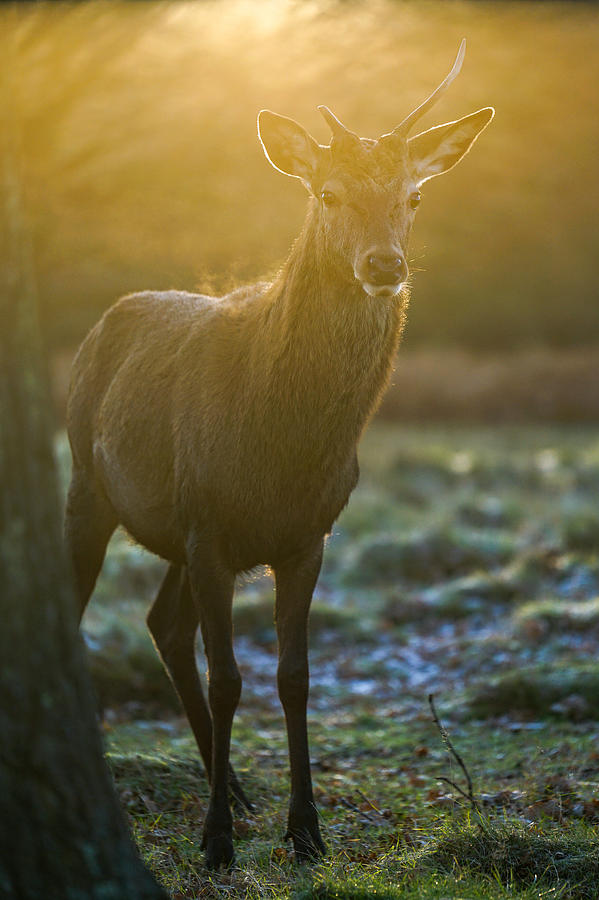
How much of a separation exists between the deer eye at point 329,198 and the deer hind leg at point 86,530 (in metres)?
2.20

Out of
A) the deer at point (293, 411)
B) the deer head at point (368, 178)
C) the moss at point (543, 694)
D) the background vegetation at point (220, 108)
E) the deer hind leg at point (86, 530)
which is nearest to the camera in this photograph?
the deer head at point (368, 178)

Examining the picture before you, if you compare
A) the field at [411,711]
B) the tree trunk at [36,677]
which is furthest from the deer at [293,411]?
the tree trunk at [36,677]

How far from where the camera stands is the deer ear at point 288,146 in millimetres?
5219

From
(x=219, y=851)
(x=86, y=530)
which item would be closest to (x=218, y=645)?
(x=219, y=851)

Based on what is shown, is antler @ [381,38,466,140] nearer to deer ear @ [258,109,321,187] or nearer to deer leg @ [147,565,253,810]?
deer ear @ [258,109,321,187]

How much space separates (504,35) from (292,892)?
14718mm

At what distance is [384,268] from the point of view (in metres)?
4.53

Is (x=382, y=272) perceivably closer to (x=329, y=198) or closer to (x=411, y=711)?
(x=329, y=198)

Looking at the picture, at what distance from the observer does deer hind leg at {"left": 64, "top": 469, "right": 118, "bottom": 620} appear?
5957mm

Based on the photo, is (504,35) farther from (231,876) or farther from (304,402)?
(231,876)

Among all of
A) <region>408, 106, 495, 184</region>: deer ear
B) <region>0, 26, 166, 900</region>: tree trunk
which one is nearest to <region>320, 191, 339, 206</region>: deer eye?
<region>408, 106, 495, 184</region>: deer ear

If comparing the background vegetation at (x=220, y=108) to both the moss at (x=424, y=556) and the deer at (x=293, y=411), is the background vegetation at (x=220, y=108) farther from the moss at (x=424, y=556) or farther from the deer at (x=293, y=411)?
the deer at (x=293, y=411)

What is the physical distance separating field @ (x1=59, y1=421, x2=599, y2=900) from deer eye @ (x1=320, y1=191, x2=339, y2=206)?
289 cm

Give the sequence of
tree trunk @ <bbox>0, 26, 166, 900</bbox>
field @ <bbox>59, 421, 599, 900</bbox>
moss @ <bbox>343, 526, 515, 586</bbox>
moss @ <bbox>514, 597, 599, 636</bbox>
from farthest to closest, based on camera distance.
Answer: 1. moss @ <bbox>343, 526, 515, 586</bbox>
2. moss @ <bbox>514, 597, 599, 636</bbox>
3. field @ <bbox>59, 421, 599, 900</bbox>
4. tree trunk @ <bbox>0, 26, 166, 900</bbox>
